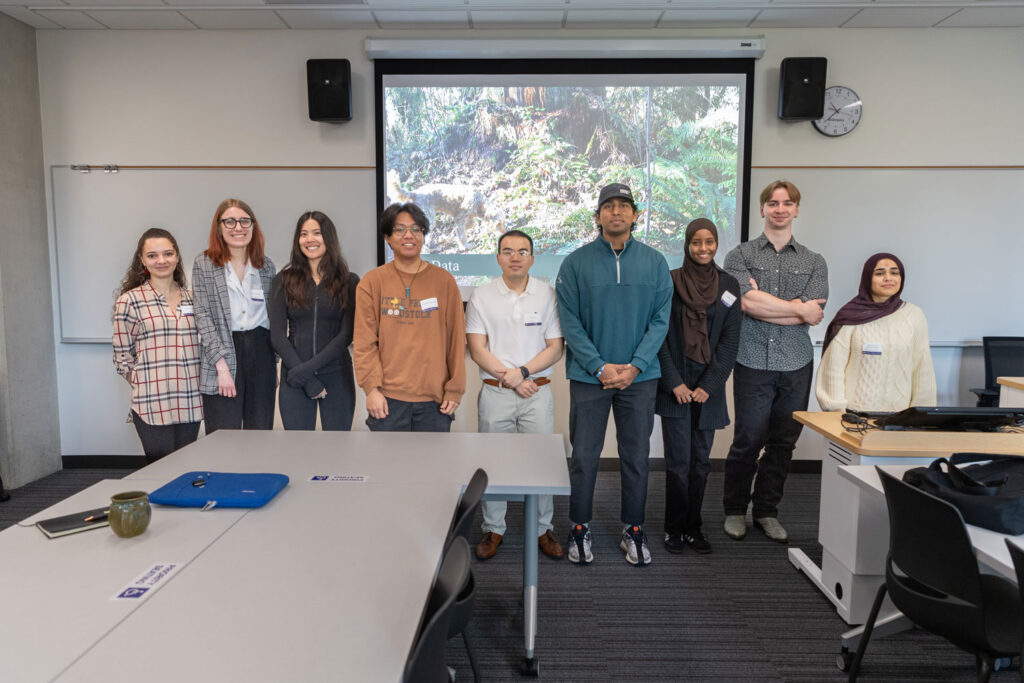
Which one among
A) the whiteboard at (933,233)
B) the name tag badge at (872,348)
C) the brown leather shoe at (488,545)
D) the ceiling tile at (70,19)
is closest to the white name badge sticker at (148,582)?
the brown leather shoe at (488,545)

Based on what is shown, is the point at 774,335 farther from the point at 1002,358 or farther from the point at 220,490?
the point at 220,490

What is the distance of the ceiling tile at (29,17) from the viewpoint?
3.70 metres

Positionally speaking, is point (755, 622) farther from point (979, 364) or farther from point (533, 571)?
point (979, 364)

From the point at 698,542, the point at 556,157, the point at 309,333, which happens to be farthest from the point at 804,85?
the point at 309,333

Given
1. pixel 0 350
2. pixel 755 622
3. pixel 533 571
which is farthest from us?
pixel 0 350

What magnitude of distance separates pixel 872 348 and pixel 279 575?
2.70 m

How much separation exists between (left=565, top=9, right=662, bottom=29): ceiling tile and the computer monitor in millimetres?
2849

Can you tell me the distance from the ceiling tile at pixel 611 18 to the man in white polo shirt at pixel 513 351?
1809mm

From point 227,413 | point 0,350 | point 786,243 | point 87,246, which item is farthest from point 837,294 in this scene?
point 0,350

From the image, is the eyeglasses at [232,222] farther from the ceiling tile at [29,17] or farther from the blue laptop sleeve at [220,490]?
the ceiling tile at [29,17]

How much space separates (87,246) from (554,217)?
10.7 feet

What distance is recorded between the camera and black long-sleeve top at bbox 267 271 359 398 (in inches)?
110

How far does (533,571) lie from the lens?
2.06 meters

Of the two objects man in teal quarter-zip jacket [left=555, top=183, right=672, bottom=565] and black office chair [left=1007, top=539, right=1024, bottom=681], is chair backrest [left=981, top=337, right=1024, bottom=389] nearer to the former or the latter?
man in teal quarter-zip jacket [left=555, top=183, right=672, bottom=565]
